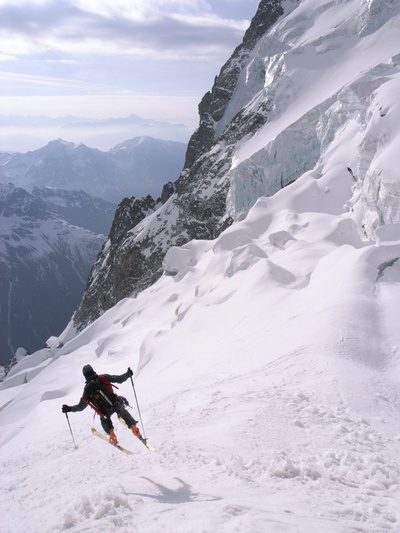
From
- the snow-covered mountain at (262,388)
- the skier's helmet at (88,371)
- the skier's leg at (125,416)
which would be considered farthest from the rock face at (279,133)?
the skier's helmet at (88,371)

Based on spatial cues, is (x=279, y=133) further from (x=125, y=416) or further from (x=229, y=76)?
(x=229, y=76)

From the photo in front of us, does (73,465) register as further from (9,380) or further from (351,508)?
(9,380)

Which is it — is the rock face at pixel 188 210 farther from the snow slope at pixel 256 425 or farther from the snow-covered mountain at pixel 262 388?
the snow slope at pixel 256 425

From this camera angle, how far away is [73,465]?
24.2 ft

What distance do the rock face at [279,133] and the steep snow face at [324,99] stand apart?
5.2 inches

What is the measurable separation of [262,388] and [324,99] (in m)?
39.2

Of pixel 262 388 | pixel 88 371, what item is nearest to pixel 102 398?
pixel 88 371

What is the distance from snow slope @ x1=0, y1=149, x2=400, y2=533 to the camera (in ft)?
15.1

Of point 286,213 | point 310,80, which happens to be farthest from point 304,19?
point 286,213

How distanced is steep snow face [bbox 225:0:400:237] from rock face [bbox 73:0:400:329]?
133mm

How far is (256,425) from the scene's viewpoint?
261 inches

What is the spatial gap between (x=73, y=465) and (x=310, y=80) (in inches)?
2050

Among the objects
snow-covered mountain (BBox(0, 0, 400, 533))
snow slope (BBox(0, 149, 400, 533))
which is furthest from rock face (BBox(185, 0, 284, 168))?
snow slope (BBox(0, 149, 400, 533))

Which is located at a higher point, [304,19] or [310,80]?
[304,19]
